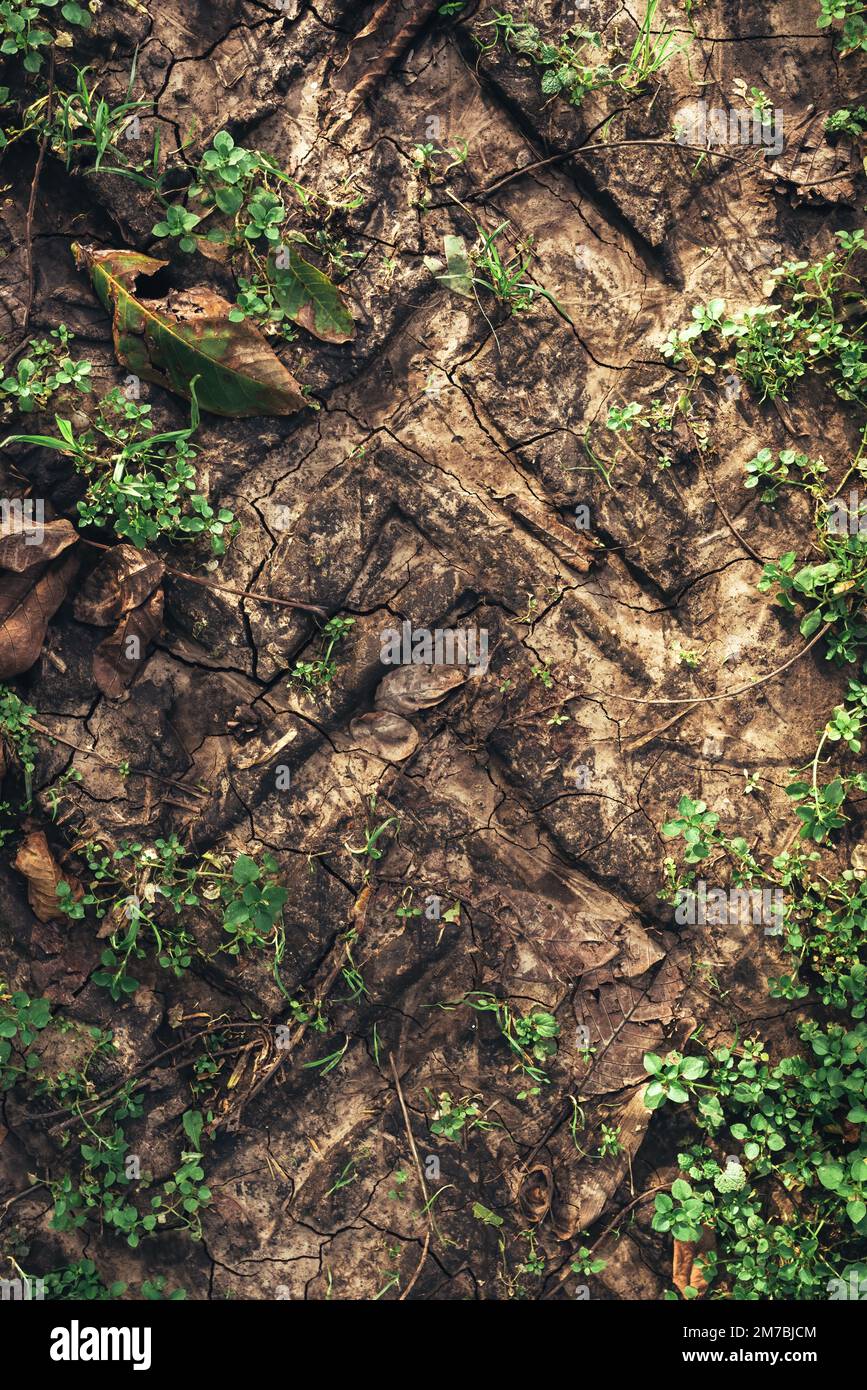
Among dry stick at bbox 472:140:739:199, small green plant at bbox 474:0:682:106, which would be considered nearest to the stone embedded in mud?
dry stick at bbox 472:140:739:199

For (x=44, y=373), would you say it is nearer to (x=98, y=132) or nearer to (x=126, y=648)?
(x=98, y=132)

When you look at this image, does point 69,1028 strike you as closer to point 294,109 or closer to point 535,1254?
point 535,1254

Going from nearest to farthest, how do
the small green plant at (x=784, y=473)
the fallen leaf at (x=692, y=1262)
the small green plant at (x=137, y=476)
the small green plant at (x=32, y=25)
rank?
the small green plant at (x=32, y=25)
the small green plant at (x=137, y=476)
the fallen leaf at (x=692, y=1262)
the small green plant at (x=784, y=473)

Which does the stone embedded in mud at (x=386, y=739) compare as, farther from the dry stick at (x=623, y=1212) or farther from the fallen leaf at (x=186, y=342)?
the dry stick at (x=623, y=1212)

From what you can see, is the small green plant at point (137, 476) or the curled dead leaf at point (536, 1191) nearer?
the small green plant at point (137, 476)

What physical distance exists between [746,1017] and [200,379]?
3.07 metres

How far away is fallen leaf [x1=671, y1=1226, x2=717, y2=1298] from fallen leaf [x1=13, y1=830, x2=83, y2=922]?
8.34 feet

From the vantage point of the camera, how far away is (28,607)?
12.3 ft

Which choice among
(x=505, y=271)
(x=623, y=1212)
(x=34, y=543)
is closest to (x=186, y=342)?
(x=34, y=543)

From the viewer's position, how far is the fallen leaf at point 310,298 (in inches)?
149

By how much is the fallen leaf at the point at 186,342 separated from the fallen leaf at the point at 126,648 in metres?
0.77

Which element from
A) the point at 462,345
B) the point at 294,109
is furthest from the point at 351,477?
the point at 294,109

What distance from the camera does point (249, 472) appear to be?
3.89 m

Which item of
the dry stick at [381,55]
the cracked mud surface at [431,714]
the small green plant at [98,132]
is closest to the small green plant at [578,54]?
the cracked mud surface at [431,714]
